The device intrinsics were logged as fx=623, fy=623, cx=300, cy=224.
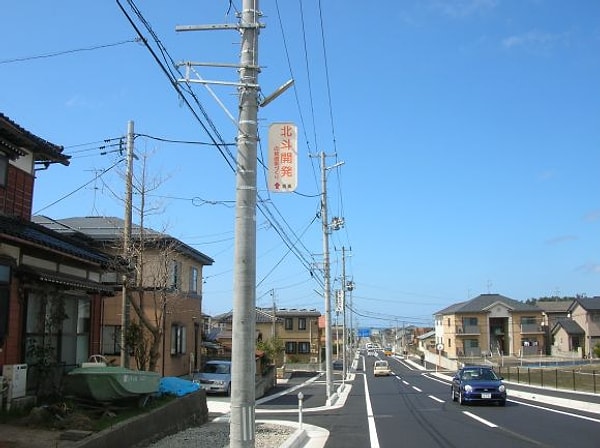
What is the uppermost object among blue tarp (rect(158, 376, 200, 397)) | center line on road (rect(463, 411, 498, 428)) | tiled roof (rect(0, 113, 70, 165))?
tiled roof (rect(0, 113, 70, 165))

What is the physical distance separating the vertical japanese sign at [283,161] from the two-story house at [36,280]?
5304 millimetres

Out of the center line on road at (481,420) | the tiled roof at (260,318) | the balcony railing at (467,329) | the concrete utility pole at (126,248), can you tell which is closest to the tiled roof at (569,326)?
the balcony railing at (467,329)

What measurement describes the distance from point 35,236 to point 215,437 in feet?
20.5

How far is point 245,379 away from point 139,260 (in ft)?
39.5

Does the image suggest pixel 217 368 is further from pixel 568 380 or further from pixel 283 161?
pixel 283 161

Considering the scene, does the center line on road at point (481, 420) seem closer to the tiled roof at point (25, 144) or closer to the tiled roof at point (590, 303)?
the tiled roof at point (25, 144)

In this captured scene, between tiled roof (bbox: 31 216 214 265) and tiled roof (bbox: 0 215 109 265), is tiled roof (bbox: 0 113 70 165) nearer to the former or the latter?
tiled roof (bbox: 0 215 109 265)

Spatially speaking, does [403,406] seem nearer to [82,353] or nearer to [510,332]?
[82,353]

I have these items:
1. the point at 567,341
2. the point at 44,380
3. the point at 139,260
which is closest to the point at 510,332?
the point at 567,341

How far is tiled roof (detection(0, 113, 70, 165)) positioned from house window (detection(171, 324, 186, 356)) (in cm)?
1686

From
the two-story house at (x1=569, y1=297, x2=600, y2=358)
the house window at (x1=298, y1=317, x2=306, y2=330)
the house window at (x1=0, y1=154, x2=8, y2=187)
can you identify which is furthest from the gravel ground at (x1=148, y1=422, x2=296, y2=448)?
the two-story house at (x1=569, y1=297, x2=600, y2=358)

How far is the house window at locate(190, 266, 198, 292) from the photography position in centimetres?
3572

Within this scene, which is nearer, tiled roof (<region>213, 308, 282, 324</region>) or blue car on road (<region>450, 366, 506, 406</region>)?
blue car on road (<region>450, 366, 506, 406</region>)

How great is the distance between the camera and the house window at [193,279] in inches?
1406
